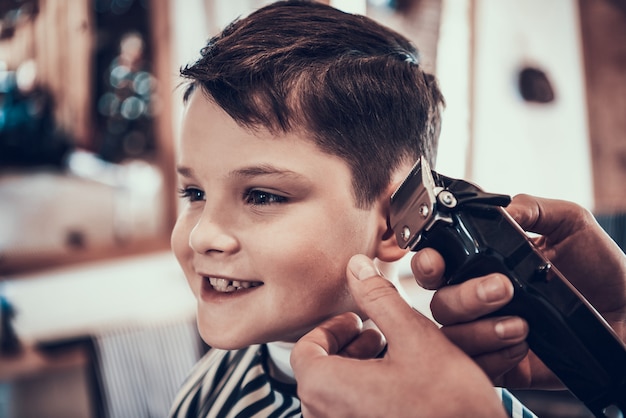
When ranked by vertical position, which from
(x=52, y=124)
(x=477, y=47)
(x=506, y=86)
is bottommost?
(x=52, y=124)

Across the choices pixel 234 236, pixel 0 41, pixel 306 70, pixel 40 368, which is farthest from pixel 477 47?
pixel 40 368

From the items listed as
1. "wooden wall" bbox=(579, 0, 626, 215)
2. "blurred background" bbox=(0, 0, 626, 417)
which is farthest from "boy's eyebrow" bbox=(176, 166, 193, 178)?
"wooden wall" bbox=(579, 0, 626, 215)

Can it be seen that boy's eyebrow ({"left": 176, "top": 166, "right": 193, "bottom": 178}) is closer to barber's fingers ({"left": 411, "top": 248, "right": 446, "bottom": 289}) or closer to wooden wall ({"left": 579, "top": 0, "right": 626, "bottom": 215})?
barber's fingers ({"left": 411, "top": 248, "right": 446, "bottom": 289})

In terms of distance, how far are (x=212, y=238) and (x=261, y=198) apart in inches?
3.4

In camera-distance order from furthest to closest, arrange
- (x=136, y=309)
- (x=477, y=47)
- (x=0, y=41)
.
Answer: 1. (x=136, y=309)
2. (x=0, y=41)
3. (x=477, y=47)

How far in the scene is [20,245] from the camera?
80.4 inches

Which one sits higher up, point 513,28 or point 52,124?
point 513,28

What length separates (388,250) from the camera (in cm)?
75

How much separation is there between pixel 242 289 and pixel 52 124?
1.66m

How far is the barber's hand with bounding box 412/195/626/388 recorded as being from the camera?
0.57 meters

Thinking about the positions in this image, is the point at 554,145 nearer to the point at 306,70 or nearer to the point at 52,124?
the point at 306,70

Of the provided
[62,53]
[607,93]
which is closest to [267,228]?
[607,93]

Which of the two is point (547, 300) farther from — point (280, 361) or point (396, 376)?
point (280, 361)

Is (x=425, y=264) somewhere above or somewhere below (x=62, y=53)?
below
